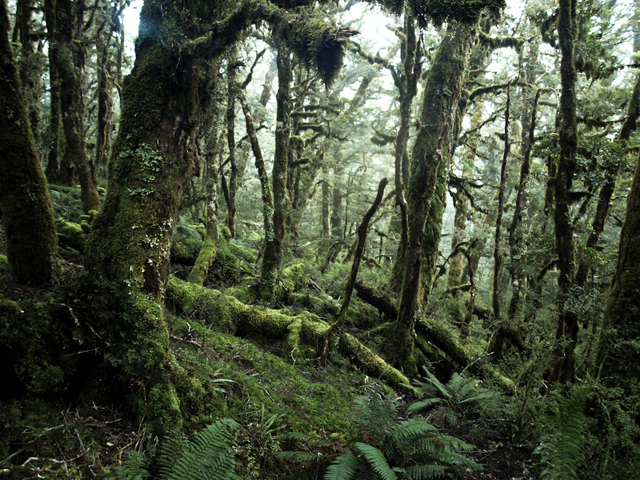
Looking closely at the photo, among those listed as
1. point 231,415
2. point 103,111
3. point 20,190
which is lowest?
point 231,415

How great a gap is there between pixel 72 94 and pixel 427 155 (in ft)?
28.5

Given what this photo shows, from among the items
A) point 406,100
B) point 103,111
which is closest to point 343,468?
point 406,100

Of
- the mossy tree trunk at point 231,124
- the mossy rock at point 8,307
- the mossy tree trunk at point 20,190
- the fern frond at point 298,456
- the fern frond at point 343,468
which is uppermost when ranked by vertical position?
the mossy tree trunk at point 231,124

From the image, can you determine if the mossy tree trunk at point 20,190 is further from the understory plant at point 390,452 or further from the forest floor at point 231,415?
the understory plant at point 390,452

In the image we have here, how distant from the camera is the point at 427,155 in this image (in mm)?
7789

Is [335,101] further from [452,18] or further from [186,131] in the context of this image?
[186,131]

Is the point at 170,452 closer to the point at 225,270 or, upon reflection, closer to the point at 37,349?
the point at 37,349

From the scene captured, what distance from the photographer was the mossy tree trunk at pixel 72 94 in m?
8.37

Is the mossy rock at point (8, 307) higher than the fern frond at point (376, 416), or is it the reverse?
the mossy rock at point (8, 307)

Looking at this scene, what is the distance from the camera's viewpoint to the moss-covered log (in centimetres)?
624

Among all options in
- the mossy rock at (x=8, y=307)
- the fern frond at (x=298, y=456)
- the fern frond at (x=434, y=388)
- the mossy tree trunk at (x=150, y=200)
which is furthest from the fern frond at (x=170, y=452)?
the fern frond at (x=434, y=388)

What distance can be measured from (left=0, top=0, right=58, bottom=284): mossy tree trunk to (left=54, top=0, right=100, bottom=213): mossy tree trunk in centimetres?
518

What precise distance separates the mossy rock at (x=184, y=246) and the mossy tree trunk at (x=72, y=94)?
2327 mm

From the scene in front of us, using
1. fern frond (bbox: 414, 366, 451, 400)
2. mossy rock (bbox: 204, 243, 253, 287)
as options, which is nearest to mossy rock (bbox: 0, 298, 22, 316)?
mossy rock (bbox: 204, 243, 253, 287)
